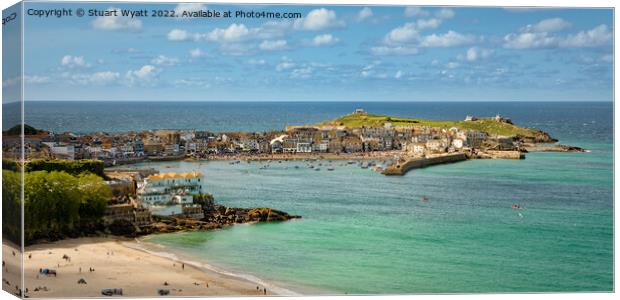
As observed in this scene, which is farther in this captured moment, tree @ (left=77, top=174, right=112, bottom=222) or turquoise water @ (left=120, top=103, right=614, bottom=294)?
tree @ (left=77, top=174, right=112, bottom=222)

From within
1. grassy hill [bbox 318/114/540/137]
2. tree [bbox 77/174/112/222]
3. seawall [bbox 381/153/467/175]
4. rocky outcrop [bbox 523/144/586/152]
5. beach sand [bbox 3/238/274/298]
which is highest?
grassy hill [bbox 318/114/540/137]

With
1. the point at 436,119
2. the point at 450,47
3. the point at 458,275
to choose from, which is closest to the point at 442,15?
the point at 450,47

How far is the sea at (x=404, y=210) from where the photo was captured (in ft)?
49.8

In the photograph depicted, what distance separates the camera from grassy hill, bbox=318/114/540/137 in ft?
57.3

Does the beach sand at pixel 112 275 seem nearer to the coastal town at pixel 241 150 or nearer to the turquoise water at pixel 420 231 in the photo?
the turquoise water at pixel 420 231

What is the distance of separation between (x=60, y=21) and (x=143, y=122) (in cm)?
263

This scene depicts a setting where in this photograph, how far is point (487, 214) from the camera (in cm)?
1636

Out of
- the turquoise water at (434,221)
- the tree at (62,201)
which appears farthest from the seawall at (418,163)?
the tree at (62,201)

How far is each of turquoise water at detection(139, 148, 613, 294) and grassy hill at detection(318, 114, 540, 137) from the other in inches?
22.6

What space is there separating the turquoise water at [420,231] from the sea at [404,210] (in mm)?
20

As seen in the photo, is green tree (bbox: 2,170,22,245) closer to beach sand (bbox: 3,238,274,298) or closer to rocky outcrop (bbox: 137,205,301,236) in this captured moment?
beach sand (bbox: 3,238,274,298)

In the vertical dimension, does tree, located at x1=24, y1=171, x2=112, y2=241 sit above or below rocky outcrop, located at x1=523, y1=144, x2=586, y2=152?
below

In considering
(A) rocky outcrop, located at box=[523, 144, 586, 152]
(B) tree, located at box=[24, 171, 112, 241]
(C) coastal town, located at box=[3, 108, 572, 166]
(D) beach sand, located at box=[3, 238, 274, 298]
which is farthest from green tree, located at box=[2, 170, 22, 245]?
(A) rocky outcrop, located at box=[523, 144, 586, 152]

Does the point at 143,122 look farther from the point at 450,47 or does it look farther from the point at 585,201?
the point at 585,201
